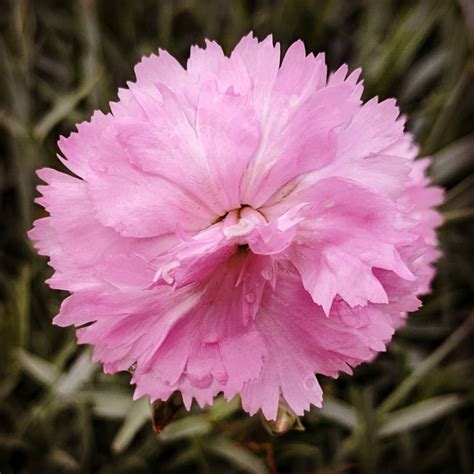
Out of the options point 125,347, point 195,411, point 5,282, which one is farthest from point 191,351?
point 5,282

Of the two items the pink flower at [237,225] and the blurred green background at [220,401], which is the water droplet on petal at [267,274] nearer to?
the pink flower at [237,225]

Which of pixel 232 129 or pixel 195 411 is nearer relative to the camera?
pixel 232 129

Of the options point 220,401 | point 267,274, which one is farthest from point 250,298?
point 220,401

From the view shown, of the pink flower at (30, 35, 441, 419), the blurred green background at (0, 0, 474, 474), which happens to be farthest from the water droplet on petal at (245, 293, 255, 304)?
the blurred green background at (0, 0, 474, 474)

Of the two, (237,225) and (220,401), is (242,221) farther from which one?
(220,401)

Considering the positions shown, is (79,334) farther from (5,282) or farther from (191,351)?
(5,282)

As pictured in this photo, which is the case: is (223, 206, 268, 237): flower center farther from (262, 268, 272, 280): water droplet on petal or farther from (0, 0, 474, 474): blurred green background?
(0, 0, 474, 474): blurred green background
